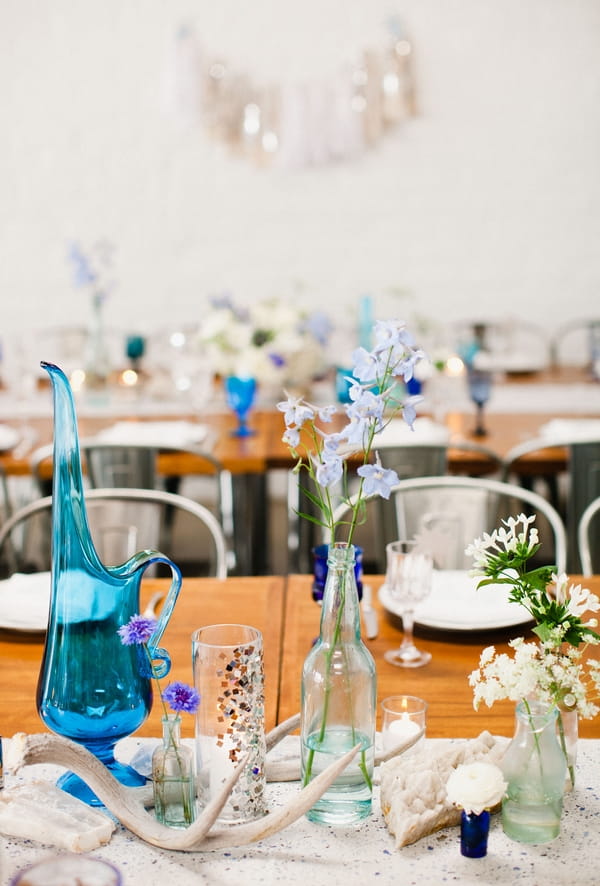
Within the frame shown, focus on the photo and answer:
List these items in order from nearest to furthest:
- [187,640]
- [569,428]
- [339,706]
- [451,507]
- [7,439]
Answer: [339,706] → [187,640] → [451,507] → [7,439] → [569,428]

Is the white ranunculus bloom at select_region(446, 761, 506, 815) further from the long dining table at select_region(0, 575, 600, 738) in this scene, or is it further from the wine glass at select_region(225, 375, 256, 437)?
the wine glass at select_region(225, 375, 256, 437)

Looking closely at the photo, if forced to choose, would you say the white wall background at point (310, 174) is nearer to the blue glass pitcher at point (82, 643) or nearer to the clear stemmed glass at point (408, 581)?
the clear stemmed glass at point (408, 581)

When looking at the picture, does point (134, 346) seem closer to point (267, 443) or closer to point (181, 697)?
point (267, 443)

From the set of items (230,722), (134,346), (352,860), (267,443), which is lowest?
(352,860)

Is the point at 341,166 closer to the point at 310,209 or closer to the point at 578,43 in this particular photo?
the point at 310,209

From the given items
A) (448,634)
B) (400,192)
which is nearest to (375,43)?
(400,192)

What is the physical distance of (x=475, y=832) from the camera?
3.06ft

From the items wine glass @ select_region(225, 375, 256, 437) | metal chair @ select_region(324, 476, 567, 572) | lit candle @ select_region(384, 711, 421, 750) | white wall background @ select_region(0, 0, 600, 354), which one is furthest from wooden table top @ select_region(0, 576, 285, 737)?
white wall background @ select_region(0, 0, 600, 354)

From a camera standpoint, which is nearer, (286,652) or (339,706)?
(339,706)

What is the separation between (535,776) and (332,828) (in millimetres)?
200

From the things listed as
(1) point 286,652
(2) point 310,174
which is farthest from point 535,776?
(2) point 310,174

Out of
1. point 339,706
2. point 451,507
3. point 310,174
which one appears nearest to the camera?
point 339,706

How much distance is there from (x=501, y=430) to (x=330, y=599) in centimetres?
224

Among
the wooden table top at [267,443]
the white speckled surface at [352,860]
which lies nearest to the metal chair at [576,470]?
the wooden table top at [267,443]
